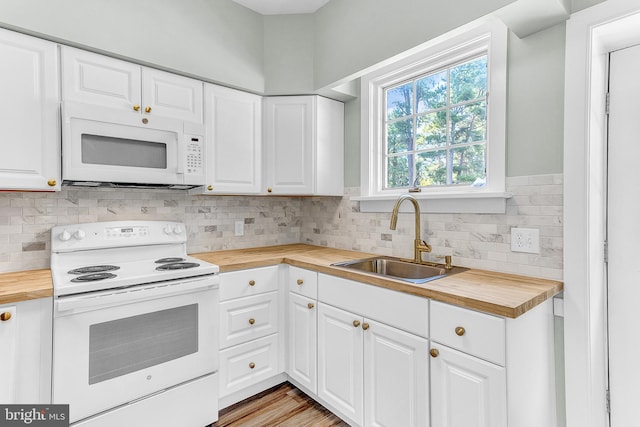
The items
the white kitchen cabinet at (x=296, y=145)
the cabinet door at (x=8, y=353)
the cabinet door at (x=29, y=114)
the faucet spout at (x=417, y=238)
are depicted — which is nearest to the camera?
the cabinet door at (x=8, y=353)

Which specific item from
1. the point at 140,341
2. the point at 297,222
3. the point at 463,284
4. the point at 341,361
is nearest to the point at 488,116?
the point at 463,284

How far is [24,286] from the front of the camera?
1461 millimetres

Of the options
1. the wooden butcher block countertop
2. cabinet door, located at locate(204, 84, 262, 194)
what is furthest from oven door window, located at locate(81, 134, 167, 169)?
the wooden butcher block countertop

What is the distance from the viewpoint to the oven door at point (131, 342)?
4.72 ft

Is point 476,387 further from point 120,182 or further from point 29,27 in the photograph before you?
point 29,27

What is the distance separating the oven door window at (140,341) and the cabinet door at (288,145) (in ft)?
3.55

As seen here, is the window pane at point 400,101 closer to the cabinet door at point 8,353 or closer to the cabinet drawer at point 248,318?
the cabinet drawer at point 248,318

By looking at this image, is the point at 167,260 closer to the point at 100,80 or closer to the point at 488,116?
the point at 100,80

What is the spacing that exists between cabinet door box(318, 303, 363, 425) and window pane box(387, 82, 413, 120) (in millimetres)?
1407

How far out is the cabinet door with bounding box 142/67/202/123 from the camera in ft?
6.36

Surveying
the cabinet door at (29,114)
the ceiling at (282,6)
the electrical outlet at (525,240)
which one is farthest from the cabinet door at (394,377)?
the ceiling at (282,6)

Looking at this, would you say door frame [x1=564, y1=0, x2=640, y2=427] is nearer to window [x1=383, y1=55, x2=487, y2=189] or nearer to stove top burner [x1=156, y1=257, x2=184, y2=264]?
window [x1=383, y1=55, x2=487, y2=189]

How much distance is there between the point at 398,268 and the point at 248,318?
98 centimetres

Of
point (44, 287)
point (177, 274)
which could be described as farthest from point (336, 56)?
point (44, 287)
